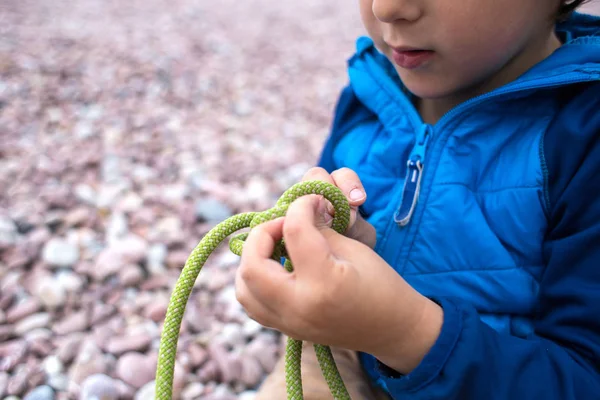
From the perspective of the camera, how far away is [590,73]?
2.45 ft

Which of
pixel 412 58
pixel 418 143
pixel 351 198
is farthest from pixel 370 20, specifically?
pixel 351 198

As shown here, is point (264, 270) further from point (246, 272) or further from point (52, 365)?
point (52, 365)

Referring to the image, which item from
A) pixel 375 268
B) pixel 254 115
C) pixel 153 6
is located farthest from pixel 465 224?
pixel 153 6

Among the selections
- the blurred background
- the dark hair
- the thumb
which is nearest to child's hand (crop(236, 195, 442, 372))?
the thumb

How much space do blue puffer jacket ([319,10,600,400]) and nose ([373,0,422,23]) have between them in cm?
17

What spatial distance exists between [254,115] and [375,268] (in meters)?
2.31

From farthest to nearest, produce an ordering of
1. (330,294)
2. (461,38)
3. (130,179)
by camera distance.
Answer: (130,179), (461,38), (330,294)

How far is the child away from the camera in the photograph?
58 cm

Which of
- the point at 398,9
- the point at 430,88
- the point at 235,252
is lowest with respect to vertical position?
the point at 235,252

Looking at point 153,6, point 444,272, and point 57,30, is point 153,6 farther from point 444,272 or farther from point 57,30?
point 444,272

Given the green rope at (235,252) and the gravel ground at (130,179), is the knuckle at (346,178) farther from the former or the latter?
the gravel ground at (130,179)

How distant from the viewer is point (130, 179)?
2.02m

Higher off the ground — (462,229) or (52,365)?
(462,229)

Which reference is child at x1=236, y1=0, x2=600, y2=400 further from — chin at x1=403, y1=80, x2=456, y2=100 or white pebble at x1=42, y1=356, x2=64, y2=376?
white pebble at x1=42, y1=356, x2=64, y2=376
